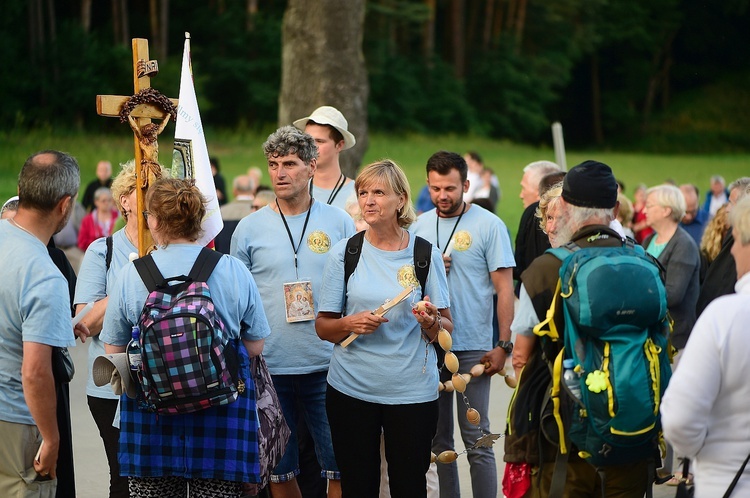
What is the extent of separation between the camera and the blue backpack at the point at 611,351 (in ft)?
12.0

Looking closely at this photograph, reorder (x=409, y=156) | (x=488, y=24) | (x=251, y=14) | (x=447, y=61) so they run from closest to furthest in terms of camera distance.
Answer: (x=409, y=156) < (x=251, y=14) < (x=488, y=24) < (x=447, y=61)

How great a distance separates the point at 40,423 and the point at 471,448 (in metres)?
2.58

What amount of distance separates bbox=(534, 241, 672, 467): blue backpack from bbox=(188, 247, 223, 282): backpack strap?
138 cm

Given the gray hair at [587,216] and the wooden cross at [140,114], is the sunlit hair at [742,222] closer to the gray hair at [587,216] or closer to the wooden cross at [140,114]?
the gray hair at [587,216]

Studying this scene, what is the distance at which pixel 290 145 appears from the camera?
17.7 ft

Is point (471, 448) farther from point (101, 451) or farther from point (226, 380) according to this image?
point (101, 451)

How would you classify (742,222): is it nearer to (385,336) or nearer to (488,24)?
(385,336)

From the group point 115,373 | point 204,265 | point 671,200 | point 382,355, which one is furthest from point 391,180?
point 671,200

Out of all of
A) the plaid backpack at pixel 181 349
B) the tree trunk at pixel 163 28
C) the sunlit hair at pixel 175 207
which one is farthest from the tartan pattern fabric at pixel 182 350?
the tree trunk at pixel 163 28

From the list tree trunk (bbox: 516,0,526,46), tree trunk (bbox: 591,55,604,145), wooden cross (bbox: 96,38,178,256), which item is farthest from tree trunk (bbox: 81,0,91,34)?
wooden cross (bbox: 96,38,178,256)

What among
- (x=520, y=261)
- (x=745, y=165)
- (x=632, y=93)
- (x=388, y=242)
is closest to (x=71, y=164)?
(x=388, y=242)

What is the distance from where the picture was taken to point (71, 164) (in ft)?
13.5

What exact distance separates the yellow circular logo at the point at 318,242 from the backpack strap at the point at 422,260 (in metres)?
0.69

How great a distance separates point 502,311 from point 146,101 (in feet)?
7.71
